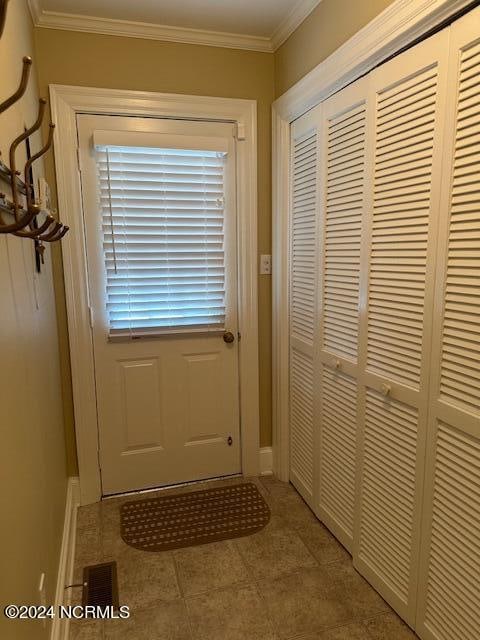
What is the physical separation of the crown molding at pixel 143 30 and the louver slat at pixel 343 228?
2.69 ft

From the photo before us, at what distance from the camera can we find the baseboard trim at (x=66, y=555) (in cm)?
156

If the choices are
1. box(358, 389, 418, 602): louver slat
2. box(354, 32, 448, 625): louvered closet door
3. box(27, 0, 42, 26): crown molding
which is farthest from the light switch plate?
box(27, 0, 42, 26): crown molding

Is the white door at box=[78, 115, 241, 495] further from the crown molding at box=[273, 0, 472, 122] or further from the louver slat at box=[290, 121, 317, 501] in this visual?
the crown molding at box=[273, 0, 472, 122]

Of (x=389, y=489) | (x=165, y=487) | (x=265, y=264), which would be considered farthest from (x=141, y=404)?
(x=389, y=489)

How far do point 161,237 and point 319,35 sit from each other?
3.97ft

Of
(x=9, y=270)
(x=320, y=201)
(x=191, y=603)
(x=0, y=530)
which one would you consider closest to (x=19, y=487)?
(x=0, y=530)

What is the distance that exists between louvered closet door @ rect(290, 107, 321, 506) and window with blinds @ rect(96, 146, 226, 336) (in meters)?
0.42

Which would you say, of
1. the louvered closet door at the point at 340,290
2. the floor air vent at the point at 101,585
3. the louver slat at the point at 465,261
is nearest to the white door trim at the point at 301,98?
the louvered closet door at the point at 340,290

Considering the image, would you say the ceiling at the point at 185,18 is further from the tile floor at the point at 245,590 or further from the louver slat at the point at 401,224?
the tile floor at the point at 245,590

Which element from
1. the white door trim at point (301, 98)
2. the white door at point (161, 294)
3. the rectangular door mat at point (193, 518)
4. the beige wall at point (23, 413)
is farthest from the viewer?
the white door at point (161, 294)

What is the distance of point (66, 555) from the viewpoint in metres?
1.85

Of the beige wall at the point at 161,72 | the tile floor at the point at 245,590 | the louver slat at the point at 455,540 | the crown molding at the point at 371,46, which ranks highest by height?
the beige wall at the point at 161,72

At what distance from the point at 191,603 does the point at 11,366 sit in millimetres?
1290

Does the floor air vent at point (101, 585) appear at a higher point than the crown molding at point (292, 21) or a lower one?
lower
